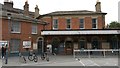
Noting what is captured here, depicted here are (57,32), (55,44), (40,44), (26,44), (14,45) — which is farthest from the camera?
(55,44)

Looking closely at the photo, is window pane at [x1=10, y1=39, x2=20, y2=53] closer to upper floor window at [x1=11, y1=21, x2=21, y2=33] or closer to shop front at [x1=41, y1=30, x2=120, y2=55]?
upper floor window at [x1=11, y1=21, x2=21, y2=33]

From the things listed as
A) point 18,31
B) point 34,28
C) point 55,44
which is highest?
point 34,28

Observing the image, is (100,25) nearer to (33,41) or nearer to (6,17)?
(33,41)

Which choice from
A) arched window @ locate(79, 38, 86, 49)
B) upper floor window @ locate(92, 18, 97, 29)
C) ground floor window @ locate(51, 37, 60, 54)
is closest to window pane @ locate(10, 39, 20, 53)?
ground floor window @ locate(51, 37, 60, 54)

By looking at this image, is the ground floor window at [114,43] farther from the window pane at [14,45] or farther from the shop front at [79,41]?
the window pane at [14,45]

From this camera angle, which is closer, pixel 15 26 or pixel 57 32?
pixel 15 26

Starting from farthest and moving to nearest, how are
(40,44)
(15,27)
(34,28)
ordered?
(40,44) → (34,28) → (15,27)

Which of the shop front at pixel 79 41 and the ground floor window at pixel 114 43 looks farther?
the ground floor window at pixel 114 43

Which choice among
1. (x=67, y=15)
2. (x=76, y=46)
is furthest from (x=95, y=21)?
(x=76, y=46)

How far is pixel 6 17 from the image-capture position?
30.8 meters

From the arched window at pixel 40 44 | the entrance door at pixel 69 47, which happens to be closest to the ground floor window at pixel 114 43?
the entrance door at pixel 69 47

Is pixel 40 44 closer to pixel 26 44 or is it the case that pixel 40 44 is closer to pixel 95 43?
pixel 26 44

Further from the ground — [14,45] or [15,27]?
[15,27]

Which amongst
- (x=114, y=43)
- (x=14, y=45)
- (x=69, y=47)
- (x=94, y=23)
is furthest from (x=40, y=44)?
(x=94, y=23)
